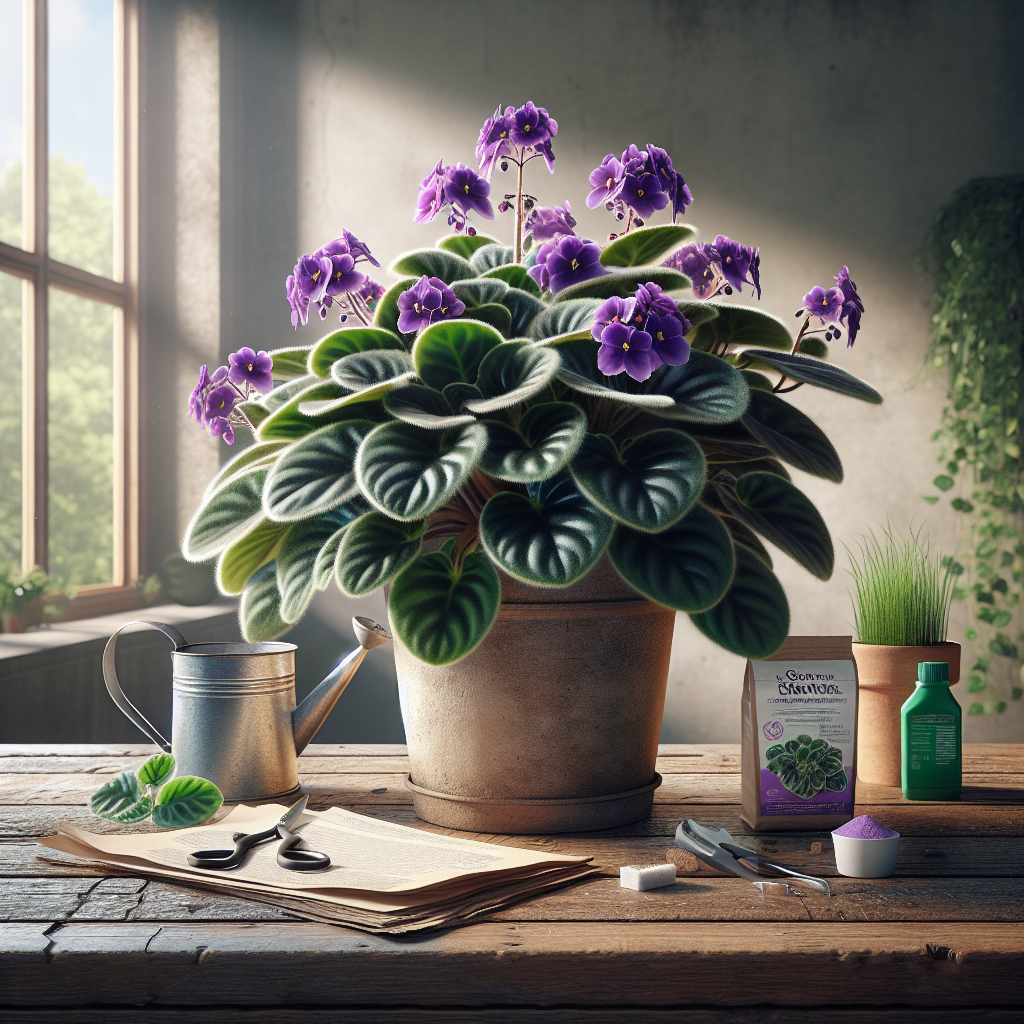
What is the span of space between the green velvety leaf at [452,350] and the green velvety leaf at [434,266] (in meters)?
0.13

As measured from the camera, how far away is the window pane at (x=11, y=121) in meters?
3.33

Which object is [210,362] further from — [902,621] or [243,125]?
[902,621]

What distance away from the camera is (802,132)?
416cm

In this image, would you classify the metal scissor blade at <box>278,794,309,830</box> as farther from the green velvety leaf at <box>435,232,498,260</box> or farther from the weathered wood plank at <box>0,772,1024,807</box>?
the green velvety leaf at <box>435,232,498,260</box>

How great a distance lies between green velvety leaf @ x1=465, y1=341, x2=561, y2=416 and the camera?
728 millimetres

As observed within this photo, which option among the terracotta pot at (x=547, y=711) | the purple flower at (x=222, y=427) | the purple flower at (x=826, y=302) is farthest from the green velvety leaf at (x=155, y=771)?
the purple flower at (x=826, y=302)

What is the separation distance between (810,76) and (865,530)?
193 centimetres

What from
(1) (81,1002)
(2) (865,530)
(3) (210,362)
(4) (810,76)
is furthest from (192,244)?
(1) (81,1002)

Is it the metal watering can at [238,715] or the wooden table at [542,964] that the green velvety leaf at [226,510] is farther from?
the wooden table at [542,964]

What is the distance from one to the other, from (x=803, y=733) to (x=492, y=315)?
0.44 metres

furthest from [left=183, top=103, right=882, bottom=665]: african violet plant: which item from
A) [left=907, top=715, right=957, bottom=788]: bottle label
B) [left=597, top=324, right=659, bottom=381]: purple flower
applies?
[left=907, top=715, right=957, bottom=788]: bottle label

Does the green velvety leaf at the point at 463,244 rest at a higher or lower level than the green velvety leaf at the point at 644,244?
higher

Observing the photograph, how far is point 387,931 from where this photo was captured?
0.61 meters

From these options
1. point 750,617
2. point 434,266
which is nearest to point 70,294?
point 434,266
